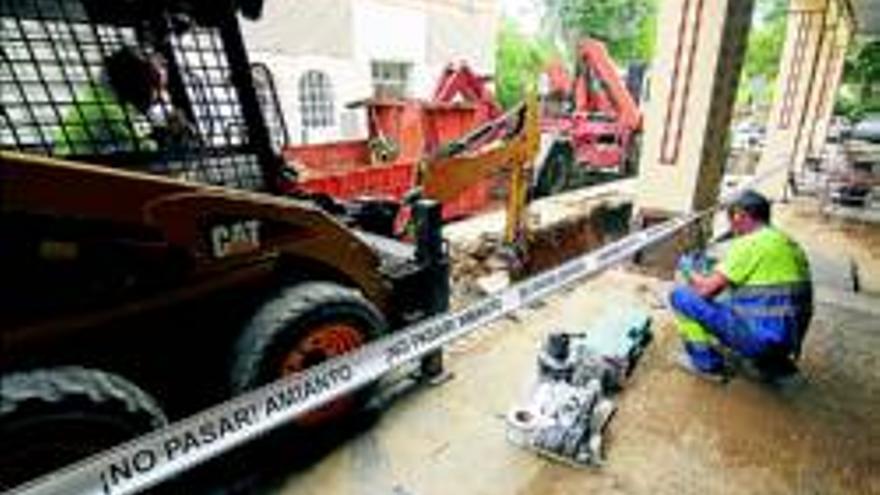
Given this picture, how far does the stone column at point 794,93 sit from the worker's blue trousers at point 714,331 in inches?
313

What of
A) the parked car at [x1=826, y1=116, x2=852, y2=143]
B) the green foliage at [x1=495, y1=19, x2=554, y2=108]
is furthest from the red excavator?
the green foliage at [x1=495, y1=19, x2=554, y2=108]

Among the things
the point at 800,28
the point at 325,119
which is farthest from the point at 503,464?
the point at 325,119

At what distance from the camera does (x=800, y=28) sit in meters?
11.1

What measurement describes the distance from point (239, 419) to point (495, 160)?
3.75m

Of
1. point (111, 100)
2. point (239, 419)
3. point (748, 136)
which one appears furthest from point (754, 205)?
point (748, 136)

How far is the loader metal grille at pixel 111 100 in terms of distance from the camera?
2184 millimetres

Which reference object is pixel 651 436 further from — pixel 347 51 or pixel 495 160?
pixel 347 51

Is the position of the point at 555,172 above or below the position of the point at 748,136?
above

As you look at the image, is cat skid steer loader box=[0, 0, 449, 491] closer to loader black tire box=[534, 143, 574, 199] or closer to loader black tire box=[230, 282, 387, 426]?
loader black tire box=[230, 282, 387, 426]

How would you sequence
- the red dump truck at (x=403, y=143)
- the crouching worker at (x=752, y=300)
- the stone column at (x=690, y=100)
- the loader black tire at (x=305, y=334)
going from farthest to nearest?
the red dump truck at (x=403, y=143)
the stone column at (x=690, y=100)
the crouching worker at (x=752, y=300)
the loader black tire at (x=305, y=334)

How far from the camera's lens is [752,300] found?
3.74 metres

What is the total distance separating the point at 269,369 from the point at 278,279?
0.48 metres

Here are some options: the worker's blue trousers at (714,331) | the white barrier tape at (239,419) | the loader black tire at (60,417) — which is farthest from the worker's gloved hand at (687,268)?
the loader black tire at (60,417)

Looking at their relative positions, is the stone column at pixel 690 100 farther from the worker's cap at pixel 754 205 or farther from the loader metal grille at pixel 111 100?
the loader metal grille at pixel 111 100
